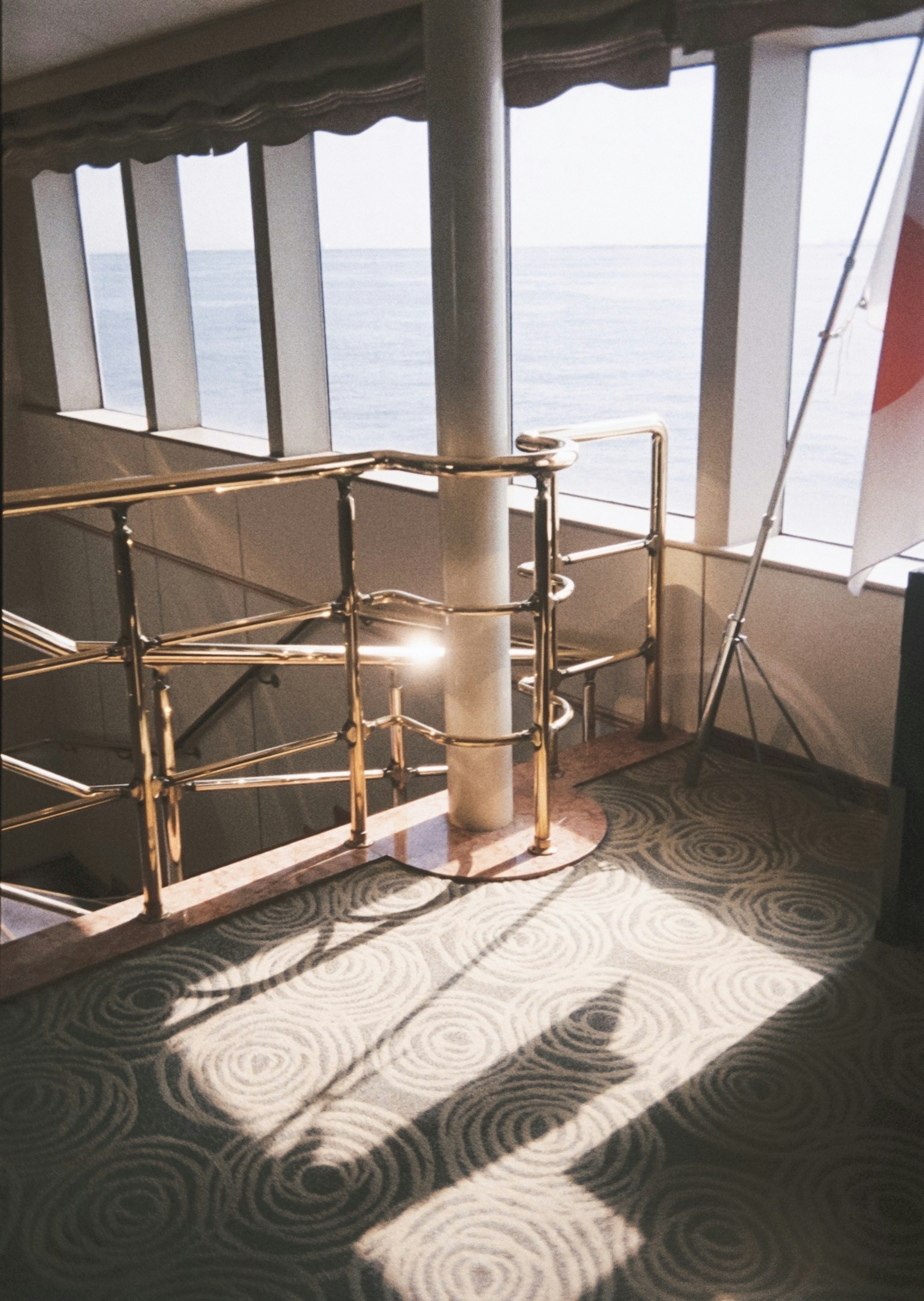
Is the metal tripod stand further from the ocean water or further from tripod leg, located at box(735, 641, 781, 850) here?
the ocean water

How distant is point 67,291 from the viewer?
25.6 feet

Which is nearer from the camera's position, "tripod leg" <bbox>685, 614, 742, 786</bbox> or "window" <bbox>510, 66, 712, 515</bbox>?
"tripod leg" <bbox>685, 614, 742, 786</bbox>

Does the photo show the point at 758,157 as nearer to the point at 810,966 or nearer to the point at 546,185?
the point at 546,185

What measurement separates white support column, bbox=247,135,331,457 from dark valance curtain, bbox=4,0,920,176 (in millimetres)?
297

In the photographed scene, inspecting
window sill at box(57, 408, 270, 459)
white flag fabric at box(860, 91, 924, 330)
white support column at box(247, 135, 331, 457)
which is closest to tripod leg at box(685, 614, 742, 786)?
white flag fabric at box(860, 91, 924, 330)

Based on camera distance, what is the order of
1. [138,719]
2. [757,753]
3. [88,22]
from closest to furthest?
[138,719] < [757,753] < [88,22]

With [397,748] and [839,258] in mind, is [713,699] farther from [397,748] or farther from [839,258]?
[839,258]

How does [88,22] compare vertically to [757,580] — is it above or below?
above

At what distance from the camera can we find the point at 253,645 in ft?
8.89

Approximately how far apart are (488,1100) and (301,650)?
1206mm

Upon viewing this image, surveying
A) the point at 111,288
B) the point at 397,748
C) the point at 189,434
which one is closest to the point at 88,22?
the point at 189,434

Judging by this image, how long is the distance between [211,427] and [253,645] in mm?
4509

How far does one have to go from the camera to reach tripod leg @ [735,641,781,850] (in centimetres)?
301

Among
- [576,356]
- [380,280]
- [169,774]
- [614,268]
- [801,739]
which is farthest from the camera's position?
[380,280]
